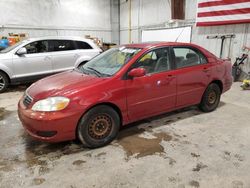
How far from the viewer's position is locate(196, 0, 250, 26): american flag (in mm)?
6035

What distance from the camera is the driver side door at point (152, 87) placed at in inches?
108

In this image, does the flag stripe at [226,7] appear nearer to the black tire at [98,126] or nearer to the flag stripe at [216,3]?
the flag stripe at [216,3]

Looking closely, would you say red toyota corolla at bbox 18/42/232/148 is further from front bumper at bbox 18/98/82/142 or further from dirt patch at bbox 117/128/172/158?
dirt patch at bbox 117/128/172/158

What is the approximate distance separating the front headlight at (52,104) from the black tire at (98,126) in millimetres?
282

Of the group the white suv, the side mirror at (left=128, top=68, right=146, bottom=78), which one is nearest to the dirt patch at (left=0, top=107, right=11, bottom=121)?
the white suv

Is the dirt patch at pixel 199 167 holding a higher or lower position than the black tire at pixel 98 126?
lower

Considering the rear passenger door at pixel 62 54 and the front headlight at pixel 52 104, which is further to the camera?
the rear passenger door at pixel 62 54

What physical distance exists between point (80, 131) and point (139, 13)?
9.33 metres

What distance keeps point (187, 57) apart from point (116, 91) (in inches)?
59.3

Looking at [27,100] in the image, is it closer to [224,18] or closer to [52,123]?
[52,123]

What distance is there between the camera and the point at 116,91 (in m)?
2.55

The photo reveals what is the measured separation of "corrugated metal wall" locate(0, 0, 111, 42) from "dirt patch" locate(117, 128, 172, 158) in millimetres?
8894

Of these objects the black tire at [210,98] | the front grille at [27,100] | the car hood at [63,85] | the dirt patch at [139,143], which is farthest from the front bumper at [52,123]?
the black tire at [210,98]

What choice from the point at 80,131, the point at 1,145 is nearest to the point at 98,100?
the point at 80,131
